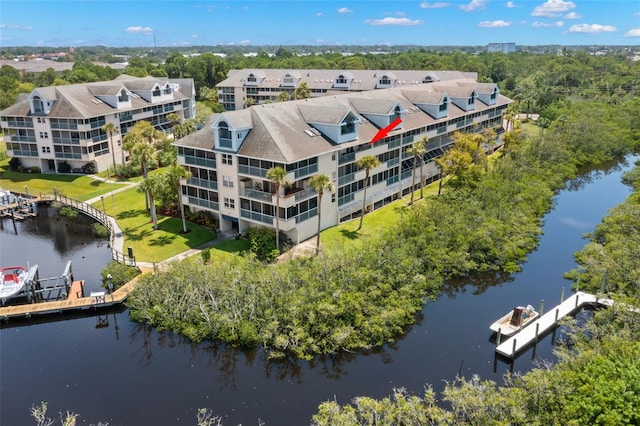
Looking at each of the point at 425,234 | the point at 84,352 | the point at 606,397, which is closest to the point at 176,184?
the point at 84,352

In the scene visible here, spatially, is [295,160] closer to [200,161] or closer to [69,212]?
[200,161]

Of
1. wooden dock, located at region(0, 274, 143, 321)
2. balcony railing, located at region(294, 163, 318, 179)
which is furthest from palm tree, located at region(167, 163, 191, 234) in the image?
wooden dock, located at region(0, 274, 143, 321)

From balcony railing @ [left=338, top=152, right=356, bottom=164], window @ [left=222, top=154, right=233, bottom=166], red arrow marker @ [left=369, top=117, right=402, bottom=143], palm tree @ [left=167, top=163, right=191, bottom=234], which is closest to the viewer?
window @ [left=222, top=154, right=233, bottom=166]

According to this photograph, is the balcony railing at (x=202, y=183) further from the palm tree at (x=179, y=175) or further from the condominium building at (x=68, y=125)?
the condominium building at (x=68, y=125)

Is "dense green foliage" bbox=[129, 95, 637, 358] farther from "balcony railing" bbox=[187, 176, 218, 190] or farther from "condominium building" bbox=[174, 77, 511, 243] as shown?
"balcony railing" bbox=[187, 176, 218, 190]

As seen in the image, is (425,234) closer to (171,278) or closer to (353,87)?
(171,278)

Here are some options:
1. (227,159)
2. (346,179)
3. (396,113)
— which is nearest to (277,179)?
(227,159)
